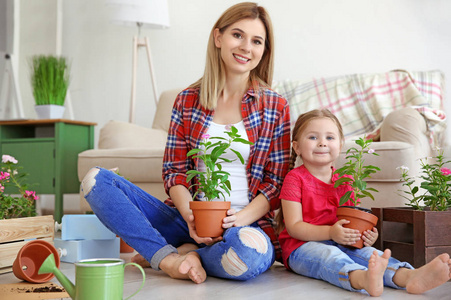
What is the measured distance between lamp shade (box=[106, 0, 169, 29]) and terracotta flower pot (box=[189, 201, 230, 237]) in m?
2.43

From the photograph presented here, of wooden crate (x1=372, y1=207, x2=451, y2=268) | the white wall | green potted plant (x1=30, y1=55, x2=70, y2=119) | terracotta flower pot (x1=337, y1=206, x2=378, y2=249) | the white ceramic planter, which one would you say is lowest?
wooden crate (x1=372, y1=207, x2=451, y2=268)

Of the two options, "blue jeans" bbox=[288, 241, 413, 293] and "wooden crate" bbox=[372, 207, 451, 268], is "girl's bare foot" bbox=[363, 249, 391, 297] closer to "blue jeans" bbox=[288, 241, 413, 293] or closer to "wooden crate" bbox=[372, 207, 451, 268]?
"blue jeans" bbox=[288, 241, 413, 293]

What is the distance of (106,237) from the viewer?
1.96 m

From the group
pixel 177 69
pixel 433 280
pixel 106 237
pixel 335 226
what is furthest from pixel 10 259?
pixel 177 69

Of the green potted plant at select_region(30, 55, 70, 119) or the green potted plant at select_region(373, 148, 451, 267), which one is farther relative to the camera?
the green potted plant at select_region(30, 55, 70, 119)

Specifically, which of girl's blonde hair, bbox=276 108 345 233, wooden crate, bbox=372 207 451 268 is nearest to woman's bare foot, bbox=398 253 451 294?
wooden crate, bbox=372 207 451 268

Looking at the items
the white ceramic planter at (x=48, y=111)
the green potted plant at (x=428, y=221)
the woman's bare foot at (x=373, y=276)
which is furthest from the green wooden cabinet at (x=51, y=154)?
Result: the woman's bare foot at (x=373, y=276)

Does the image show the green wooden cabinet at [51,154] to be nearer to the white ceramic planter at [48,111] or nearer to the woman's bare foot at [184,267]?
the white ceramic planter at [48,111]

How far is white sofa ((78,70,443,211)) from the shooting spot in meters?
2.20

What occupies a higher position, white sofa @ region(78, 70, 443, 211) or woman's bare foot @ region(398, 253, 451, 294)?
white sofa @ region(78, 70, 443, 211)

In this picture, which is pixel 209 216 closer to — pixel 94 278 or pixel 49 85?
pixel 94 278

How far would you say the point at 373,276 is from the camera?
1.34m

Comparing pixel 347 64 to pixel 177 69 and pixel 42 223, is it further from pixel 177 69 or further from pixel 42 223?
pixel 42 223

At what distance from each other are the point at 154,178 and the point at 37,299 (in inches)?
60.6
